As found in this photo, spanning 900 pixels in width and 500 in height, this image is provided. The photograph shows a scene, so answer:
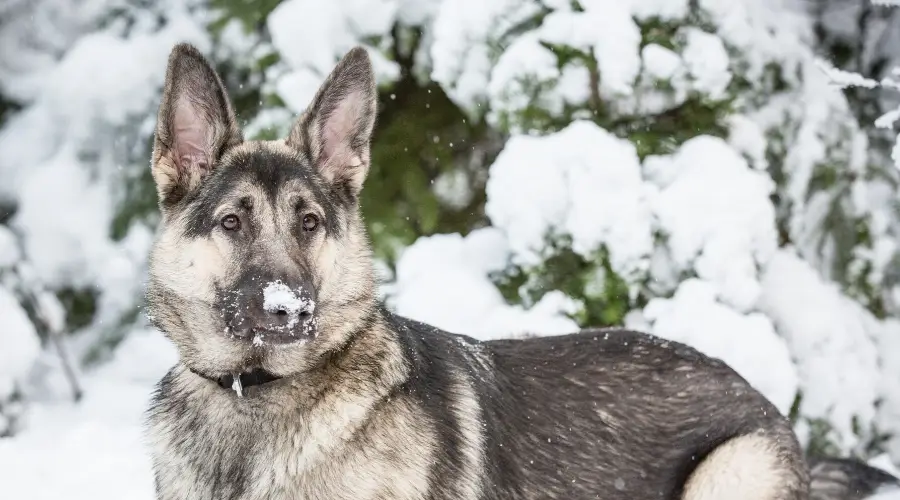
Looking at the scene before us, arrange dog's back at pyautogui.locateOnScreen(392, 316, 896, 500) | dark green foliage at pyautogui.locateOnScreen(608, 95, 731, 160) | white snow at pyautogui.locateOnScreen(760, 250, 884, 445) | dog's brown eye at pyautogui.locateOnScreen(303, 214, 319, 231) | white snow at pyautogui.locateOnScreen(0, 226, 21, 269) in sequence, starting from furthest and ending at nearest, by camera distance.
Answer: white snow at pyautogui.locateOnScreen(0, 226, 21, 269), white snow at pyautogui.locateOnScreen(760, 250, 884, 445), dark green foliage at pyautogui.locateOnScreen(608, 95, 731, 160), dog's back at pyautogui.locateOnScreen(392, 316, 896, 500), dog's brown eye at pyautogui.locateOnScreen(303, 214, 319, 231)

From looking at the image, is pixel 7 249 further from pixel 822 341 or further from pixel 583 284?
pixel 822 341

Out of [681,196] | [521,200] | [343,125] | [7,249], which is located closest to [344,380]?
[343,125]

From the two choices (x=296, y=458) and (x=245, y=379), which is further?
(x=245, y=379)

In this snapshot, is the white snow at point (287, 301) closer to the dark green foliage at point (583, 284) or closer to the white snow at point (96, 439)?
the white snow at point (96, 439)

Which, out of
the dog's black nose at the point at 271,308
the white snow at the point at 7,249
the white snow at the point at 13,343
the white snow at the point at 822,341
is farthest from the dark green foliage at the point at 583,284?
the white snow at the point at 7,249

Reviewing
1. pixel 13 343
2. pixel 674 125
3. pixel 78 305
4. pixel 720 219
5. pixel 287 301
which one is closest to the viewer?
pixel 287 301

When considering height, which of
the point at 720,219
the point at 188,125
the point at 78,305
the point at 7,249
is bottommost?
the point at 78,305

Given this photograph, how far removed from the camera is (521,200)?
4.75m

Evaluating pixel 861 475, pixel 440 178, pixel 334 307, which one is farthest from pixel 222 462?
pixel 440 178

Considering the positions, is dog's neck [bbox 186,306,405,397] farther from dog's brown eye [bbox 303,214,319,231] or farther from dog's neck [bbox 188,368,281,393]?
dog's brown eye [bbox 303,214,319,231]

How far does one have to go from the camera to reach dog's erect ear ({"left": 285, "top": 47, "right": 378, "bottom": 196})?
3.05m

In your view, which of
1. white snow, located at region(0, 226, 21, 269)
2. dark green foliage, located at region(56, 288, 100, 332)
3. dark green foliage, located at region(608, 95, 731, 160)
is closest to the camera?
dark green foliage, located at region(608, 95, 731, 160)

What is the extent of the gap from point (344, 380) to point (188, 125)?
3.26 ft

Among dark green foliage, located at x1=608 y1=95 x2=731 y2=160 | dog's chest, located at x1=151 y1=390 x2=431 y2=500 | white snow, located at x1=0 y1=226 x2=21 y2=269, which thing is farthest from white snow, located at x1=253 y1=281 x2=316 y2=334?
white snow, located at x1=0 y1=226 x2=21 y2=269
